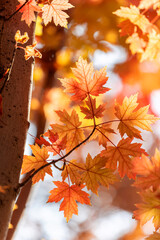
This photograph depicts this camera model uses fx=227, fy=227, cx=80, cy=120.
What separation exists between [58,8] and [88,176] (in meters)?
0.64

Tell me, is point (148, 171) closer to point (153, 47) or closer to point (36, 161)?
point (36, 161)

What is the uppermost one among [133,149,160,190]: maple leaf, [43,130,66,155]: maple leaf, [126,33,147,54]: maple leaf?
[126,33,147,54]: maple leaf

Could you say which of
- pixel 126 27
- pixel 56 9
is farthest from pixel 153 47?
pixel 56 9

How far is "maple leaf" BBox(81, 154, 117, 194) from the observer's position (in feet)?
2.55

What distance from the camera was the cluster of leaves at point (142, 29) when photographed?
54.4 inches

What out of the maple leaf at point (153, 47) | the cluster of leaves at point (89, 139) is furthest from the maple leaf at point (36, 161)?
the maple leaf at point (153, 47)

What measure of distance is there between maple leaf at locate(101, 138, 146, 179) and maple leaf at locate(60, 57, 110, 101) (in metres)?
0.20

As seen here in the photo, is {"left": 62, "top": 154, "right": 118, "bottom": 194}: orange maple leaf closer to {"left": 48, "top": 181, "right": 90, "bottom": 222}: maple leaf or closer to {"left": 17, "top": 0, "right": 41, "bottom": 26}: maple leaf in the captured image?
{"left": 48, "top": 181, "right": 90, "bottom": 222}: maple leaf

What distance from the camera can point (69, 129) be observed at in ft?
2.68

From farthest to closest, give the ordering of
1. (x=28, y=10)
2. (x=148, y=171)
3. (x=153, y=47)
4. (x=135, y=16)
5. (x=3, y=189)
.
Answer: (x=153, y=47) < (x=135, y=16) < (x=28, y=10) < (x=148, y=171) < (x=3, y=189)

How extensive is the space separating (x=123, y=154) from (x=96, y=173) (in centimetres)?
11

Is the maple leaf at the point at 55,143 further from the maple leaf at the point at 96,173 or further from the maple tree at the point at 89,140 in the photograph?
the maple leaf at the point at 96,173

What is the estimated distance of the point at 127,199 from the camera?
7.32 meters

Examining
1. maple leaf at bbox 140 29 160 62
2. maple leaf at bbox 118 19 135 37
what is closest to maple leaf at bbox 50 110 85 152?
maple leaf at bbox 118 19 135 37
